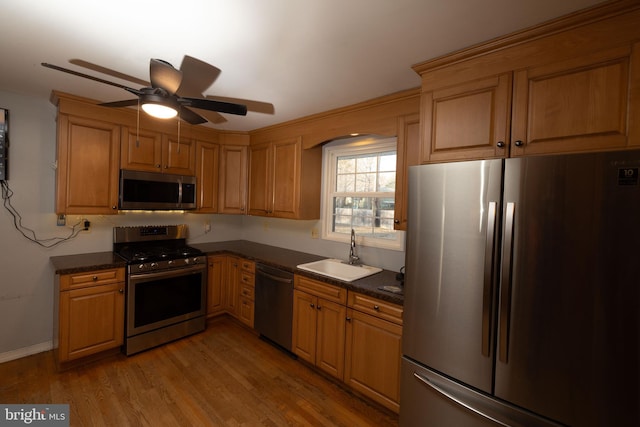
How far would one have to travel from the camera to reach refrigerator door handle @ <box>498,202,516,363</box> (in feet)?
4.42

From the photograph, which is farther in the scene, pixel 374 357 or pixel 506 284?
pixel 374 357

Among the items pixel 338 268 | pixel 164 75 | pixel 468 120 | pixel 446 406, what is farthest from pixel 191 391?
pixel 468 120

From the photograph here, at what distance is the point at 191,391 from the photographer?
2316 millimetres

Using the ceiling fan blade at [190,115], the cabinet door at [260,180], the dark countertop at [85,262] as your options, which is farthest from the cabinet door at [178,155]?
the ceiling fan blade at [190,115]

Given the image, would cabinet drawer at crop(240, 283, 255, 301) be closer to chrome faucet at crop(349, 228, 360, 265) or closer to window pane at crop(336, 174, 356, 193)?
chrome faucet at crop(349, 228, 360, 265)

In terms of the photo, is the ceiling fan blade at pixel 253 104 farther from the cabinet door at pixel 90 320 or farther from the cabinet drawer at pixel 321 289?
the cabinet door at pixel 90 320

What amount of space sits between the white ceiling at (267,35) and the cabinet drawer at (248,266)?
6.03ft

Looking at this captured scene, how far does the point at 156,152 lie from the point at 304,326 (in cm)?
238

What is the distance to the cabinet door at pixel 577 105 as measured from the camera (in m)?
1.21

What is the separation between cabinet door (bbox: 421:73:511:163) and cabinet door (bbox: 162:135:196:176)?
2.69 meters

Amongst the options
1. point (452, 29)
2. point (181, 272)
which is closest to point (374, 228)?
point (452, 29)

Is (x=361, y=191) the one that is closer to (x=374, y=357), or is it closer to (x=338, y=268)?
(x=338, y=268)

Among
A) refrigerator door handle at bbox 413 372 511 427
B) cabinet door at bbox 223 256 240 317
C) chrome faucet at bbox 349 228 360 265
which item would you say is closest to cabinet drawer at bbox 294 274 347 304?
chrome faucet at bbox 349 228 360 265

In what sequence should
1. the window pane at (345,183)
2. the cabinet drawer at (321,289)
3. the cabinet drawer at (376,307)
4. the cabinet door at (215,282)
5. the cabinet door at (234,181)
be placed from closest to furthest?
the cabinet drawer at (376,307), the cabinet drawer at (321,289), the window pane at (345,183), the cabinet door at (215,282), the cabinet door at (234,181)
